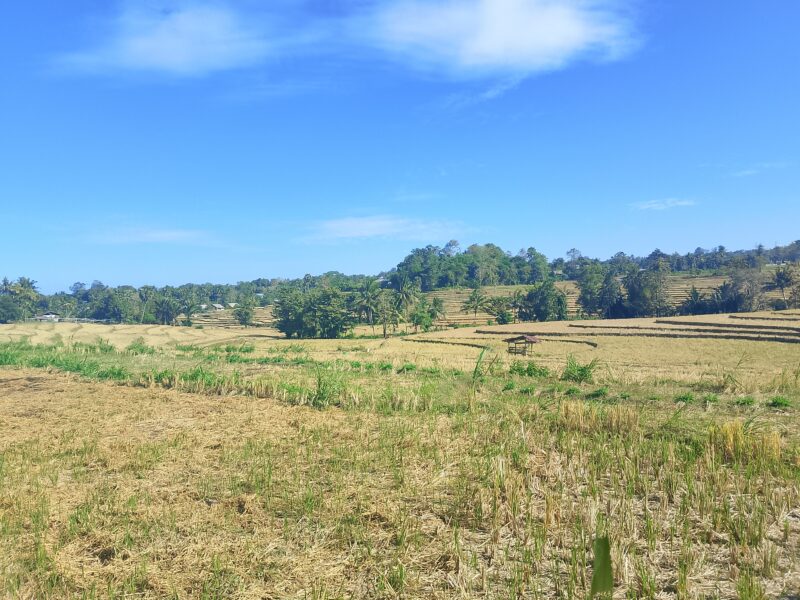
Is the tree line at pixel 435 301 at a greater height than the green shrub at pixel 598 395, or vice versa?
the tree line at pixel 435 301

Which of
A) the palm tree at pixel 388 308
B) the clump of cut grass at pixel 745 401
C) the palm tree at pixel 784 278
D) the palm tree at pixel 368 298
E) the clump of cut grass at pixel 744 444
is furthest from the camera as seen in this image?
the palm tree at pixel 368 298

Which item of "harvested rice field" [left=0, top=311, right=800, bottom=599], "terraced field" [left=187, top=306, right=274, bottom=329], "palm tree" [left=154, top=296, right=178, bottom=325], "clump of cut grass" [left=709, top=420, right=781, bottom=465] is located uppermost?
"palm tree" [left=154, top=296, right=178, bottom=325]

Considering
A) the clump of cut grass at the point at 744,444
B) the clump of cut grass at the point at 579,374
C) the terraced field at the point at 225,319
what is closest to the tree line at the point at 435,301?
the terraced field at the point at 225,319

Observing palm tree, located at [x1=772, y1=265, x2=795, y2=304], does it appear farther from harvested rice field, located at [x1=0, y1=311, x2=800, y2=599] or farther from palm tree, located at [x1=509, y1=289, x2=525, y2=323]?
harvested rice field, located at [x1=0, y1=311, x2=800, y2=599]

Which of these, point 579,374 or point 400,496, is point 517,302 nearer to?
point 579,374

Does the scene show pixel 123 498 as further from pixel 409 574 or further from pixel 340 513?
pixel 409 574

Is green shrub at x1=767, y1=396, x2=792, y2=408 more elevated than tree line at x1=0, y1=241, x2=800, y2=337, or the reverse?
tree line at x1=0, y1=241, x2=800, y2=337

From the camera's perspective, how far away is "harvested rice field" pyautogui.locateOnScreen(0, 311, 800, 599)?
210 inches

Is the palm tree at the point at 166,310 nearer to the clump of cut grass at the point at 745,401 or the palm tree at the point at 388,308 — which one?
the palm tree at the point at 388,308

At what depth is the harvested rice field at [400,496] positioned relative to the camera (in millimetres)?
5340

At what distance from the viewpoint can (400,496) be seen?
7602 mm

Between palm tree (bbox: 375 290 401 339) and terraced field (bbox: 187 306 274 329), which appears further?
terraced field (bbox: 187 306 274 329)

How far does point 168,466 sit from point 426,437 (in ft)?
16.9

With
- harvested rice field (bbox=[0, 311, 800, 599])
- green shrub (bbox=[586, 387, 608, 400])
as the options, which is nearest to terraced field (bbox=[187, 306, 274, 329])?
harvested rice field (bbox=[0, 311, 800, 599])
